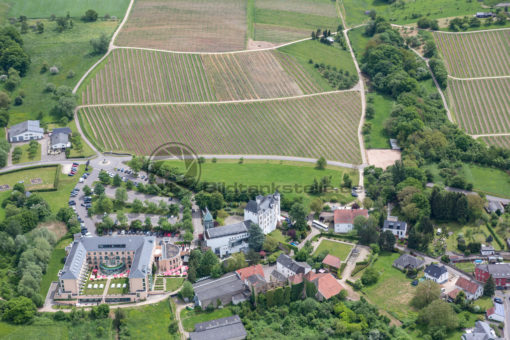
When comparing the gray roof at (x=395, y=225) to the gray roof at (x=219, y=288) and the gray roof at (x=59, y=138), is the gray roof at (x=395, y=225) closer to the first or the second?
the gray roof at (x=219, y=288)

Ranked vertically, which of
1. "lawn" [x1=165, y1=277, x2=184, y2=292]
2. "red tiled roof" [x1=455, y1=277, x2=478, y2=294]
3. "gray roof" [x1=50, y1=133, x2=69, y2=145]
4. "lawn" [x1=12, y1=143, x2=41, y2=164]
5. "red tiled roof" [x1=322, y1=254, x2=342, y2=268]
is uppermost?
"gray roof" [x1=50, y1=133, x2=69, y2=145]

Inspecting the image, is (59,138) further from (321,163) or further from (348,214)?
(348,214)

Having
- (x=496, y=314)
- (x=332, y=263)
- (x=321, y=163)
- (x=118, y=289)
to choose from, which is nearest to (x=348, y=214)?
(x=332, y=263)

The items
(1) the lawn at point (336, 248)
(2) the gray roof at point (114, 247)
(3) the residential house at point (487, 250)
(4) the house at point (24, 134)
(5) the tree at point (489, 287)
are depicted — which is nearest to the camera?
(5) the tree at point (489, 287)

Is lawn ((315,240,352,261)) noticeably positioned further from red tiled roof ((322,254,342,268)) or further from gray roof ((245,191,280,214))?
gray roof ((245,191,280,214))

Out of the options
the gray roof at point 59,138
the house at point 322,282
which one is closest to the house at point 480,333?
the house at point 322,282

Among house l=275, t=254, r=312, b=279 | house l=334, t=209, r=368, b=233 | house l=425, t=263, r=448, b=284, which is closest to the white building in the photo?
house l=275, t=254, r=312, b=279
